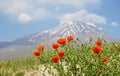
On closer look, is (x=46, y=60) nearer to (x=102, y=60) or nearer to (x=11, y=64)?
(x=102, y=60)

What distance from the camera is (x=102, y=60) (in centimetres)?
994

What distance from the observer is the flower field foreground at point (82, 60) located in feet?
32.7

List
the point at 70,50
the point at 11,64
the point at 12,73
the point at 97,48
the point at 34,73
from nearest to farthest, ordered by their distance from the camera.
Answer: the point at 97,48 < the point at 70,50 < the point at 34,73 < the point at 12,73 < the point at 11,64

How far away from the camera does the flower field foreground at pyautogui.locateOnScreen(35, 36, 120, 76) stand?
9.97m

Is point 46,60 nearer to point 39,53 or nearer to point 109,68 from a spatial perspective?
point 39,53

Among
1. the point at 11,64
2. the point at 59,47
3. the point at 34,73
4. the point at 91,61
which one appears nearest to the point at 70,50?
the point at 59,47

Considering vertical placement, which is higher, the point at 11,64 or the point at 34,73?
the point at 11,64

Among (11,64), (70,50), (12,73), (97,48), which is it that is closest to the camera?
(97,48)

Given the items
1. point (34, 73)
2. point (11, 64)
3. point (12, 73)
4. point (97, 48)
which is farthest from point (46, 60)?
point (11, 64)

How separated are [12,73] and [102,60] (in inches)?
512

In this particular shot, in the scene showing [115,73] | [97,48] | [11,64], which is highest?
[11,64]

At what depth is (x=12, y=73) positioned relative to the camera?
2209cm

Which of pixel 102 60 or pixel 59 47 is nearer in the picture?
pixel 102 60

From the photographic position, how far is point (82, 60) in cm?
1013
